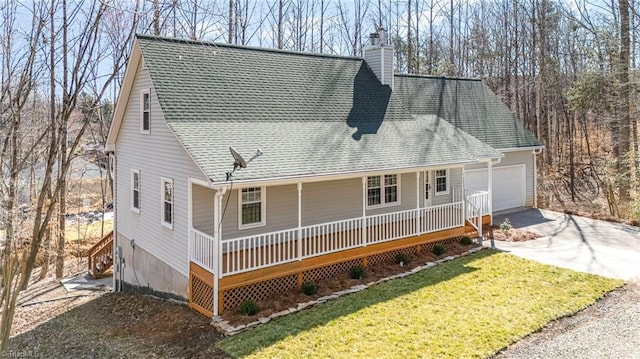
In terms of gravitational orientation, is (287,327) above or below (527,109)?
below

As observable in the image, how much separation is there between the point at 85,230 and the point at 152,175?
1822 centimetres

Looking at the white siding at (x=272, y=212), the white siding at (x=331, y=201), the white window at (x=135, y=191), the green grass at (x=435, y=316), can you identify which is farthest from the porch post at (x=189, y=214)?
the white window at (x=135, y=191)

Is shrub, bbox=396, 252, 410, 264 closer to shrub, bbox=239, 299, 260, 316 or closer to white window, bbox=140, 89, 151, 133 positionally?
shrub, bbox=239, 299, 260, 316

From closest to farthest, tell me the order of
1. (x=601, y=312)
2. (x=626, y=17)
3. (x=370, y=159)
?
1. (x=601, y=312)
2. (x=370, y=159)
3. (x=626, y=17)

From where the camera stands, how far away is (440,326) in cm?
871

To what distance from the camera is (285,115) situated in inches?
536

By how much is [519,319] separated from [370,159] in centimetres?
552

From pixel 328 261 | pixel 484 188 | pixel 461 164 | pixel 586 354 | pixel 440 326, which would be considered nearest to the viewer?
pixel 586 354

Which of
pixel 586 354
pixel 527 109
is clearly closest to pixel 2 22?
pixel 586 354

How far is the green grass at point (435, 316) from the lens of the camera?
8000 mm

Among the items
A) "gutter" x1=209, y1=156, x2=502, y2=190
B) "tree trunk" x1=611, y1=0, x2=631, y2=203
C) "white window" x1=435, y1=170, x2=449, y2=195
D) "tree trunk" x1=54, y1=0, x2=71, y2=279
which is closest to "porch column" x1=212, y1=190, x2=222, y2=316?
"gutter" x1=209, y1=156, x2=502, y2=190

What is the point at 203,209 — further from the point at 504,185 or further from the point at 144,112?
the point at 504,185

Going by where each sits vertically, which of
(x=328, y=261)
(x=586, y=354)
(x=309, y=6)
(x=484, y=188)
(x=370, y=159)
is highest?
(x=309, y=6)

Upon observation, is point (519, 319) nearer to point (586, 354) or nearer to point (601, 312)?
point (586, 354)
